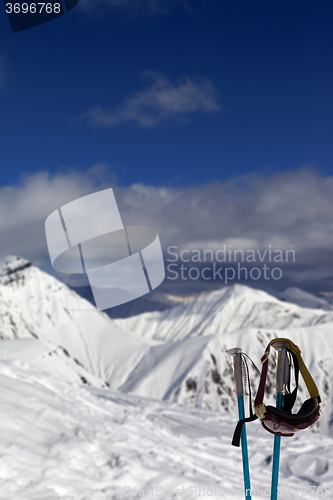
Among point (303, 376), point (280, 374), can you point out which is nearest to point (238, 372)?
point (280, 374)

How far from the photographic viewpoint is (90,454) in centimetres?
957

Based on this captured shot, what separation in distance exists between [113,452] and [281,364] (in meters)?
8.46

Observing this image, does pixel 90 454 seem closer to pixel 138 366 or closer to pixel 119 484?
pixel 119 484

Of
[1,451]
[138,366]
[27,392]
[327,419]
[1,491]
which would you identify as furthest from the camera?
[138,366]

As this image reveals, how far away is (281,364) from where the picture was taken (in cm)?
348

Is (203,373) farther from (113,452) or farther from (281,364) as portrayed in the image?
(281,364)

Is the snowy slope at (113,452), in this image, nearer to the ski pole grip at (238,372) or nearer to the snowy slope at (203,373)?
the ski pole grip at (238,372)

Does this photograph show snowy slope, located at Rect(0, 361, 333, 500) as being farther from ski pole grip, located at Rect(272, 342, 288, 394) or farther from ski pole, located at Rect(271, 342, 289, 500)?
ski pole grip, located at Rect(272, 342, 288, 394)

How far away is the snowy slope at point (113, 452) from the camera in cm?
780

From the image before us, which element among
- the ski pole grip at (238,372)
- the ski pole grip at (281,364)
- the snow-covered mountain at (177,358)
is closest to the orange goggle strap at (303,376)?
the ski pole grip at (281,364)

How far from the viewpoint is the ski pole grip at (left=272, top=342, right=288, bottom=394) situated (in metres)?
3.50

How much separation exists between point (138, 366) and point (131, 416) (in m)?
153

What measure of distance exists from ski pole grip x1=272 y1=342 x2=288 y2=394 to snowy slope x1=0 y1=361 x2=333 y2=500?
228 inches

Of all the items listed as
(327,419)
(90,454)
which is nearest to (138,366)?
(327,419)
